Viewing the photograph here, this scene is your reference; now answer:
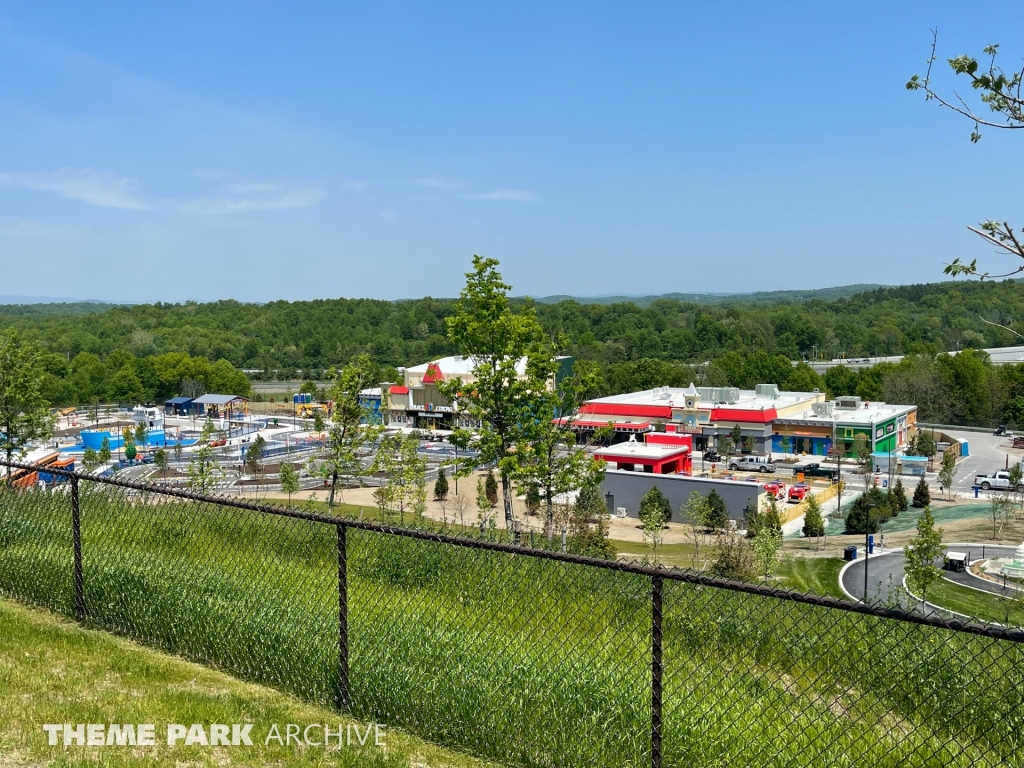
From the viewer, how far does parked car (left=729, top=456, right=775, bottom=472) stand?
144ft

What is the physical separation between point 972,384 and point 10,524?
218 feet

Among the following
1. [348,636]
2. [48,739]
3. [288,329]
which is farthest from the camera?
[288,329]


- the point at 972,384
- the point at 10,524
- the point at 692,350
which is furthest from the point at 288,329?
the point at 10,524

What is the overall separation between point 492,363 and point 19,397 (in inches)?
437

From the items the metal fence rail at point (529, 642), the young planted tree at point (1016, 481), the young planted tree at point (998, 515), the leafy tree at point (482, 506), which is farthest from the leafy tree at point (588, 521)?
the young planted tree at point (1016, 481)

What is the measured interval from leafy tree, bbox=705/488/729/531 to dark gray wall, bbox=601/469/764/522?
1403 mm

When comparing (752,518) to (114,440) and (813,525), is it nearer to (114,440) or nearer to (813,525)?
(813,525)

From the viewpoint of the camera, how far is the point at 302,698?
405 centimetres

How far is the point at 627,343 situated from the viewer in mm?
116625

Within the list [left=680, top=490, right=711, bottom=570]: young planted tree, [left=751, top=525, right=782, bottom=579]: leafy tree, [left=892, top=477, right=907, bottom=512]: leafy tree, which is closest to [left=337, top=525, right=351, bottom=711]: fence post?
[left=751, top=525, right=782, bottom=579]: leafy tree

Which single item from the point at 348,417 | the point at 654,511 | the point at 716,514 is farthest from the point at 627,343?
the point at 348,417

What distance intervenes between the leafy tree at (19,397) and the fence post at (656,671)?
19523mm

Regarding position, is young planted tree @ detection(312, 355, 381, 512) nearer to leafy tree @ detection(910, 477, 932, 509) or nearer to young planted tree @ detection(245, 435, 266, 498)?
young planted tree @ detection(245, 435, 266, 498)

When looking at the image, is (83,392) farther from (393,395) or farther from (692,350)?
(692,350)
